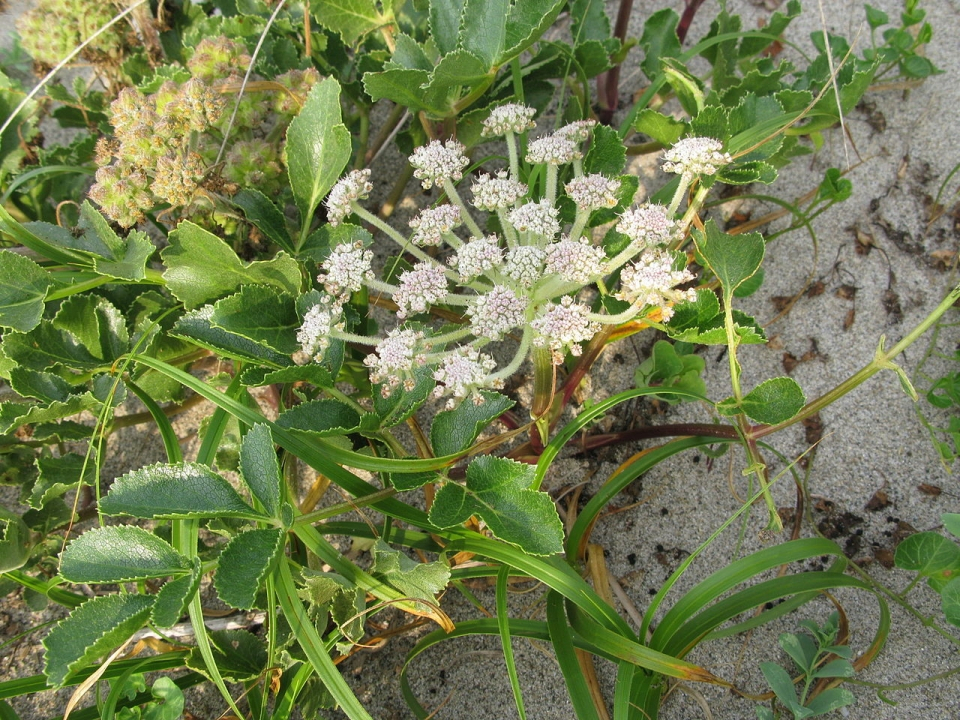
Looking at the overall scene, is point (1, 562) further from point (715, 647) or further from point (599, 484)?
point (715, 647)

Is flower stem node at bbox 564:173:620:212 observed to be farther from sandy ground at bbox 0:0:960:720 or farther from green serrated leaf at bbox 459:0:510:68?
sandy ground at bbox 0:0:960:720

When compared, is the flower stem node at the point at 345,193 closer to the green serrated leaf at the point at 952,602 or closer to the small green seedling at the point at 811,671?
the small green seedling at the point at 811,671

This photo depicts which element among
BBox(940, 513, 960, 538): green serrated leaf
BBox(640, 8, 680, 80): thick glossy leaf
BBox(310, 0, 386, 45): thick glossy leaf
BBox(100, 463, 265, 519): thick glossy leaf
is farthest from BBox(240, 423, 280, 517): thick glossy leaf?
BBox(640, 8, 680, 80): thick glossy leaf

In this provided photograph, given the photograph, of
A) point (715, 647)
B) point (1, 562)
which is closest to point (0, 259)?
point (1, 562)

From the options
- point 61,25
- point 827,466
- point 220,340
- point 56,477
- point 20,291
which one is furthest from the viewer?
point 61,25

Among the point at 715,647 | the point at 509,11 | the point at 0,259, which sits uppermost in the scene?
the point at 509,11

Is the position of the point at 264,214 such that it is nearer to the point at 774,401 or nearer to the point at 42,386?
the point at 42,386

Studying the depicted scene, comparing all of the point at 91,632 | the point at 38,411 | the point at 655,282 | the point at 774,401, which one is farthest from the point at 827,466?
the point at 38,411
